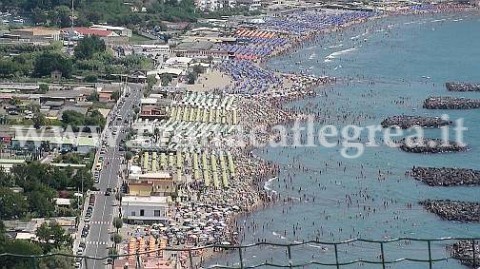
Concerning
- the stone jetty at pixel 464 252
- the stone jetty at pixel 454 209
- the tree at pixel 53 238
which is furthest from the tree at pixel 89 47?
the stone jetty at pixel 464 252

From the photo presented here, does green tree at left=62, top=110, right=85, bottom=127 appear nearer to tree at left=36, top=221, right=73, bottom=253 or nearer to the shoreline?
the shoreline

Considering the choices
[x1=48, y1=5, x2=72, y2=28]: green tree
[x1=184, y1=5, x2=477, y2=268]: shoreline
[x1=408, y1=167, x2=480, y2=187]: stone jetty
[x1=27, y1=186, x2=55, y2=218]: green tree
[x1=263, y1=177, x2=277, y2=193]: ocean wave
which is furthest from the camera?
[x1=48, y1=5, x2=72, y2=28]: green tree

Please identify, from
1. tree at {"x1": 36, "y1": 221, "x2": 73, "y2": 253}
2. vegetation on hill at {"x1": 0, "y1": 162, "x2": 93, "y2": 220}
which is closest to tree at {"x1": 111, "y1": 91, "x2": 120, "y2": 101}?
vegetation on hill at {"x1": 0, "y1": 162, "x2": 93, "y2": 220}

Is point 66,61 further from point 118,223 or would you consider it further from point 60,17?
point 118,223

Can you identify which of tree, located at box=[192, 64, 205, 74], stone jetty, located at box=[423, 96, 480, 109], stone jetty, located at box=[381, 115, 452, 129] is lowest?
stone jetty, located at box=[381, 115, 452, 129]

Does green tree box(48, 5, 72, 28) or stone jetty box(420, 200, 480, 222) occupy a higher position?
green tree box(48, 5, 72, 28)

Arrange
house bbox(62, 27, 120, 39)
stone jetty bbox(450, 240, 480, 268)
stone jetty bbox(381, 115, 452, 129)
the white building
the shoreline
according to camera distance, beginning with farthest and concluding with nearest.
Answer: the white building, house bbox(62, 27, 120, 39), stone jetty bbox(381, 115, 452, 129), the shoreline, stone jetty bbox(450, 240, 480, 268)

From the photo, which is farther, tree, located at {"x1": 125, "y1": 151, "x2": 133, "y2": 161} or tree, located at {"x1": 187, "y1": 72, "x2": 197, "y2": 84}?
tree, located at {"x1": 187, "y1": 72, "x2": 197, "y2": 84}
